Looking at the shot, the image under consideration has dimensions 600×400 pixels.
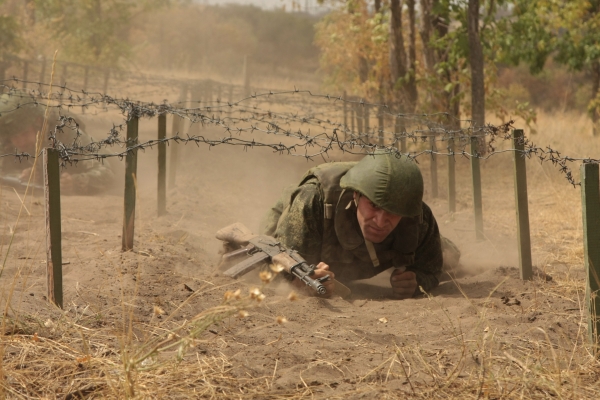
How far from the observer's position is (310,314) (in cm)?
445

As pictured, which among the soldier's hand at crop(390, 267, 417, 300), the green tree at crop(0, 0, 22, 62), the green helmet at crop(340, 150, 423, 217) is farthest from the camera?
the green tree at crop(0, 0, 22, 62)

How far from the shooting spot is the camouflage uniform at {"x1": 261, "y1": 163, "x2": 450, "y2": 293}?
502 cm

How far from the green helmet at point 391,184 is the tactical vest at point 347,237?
31 cm

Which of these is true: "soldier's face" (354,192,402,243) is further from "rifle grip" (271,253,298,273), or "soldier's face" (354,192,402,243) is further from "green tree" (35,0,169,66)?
"green tree" (35,0,169,66)

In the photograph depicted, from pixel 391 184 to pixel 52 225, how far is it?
210 centimetres

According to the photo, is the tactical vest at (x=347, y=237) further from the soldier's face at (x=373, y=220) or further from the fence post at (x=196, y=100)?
the fence post at (x=196, y=100)

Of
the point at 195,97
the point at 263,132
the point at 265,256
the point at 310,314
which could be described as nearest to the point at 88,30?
the point at 195,97

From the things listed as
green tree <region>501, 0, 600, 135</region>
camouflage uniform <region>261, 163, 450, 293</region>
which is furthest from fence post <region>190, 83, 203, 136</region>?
camouflage uniform <region>261, 163, 450, 293</region>

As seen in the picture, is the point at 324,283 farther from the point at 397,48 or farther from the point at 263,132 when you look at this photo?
the point at 397,48

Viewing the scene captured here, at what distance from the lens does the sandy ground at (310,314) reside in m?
3.16

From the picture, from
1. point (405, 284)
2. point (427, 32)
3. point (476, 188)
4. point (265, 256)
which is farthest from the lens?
point (427, 32)

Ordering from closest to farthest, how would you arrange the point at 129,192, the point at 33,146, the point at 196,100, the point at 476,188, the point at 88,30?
1. the point at 129,192
2. the point at 476,188
3. the point at 33,146
4. the point at 196,100
5. the point at 88,30

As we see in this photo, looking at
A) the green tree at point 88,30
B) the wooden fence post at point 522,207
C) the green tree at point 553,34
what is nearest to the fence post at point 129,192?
the wooden fence post at point 522,207

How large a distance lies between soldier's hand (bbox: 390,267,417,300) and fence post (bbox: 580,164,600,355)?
1.67 m
